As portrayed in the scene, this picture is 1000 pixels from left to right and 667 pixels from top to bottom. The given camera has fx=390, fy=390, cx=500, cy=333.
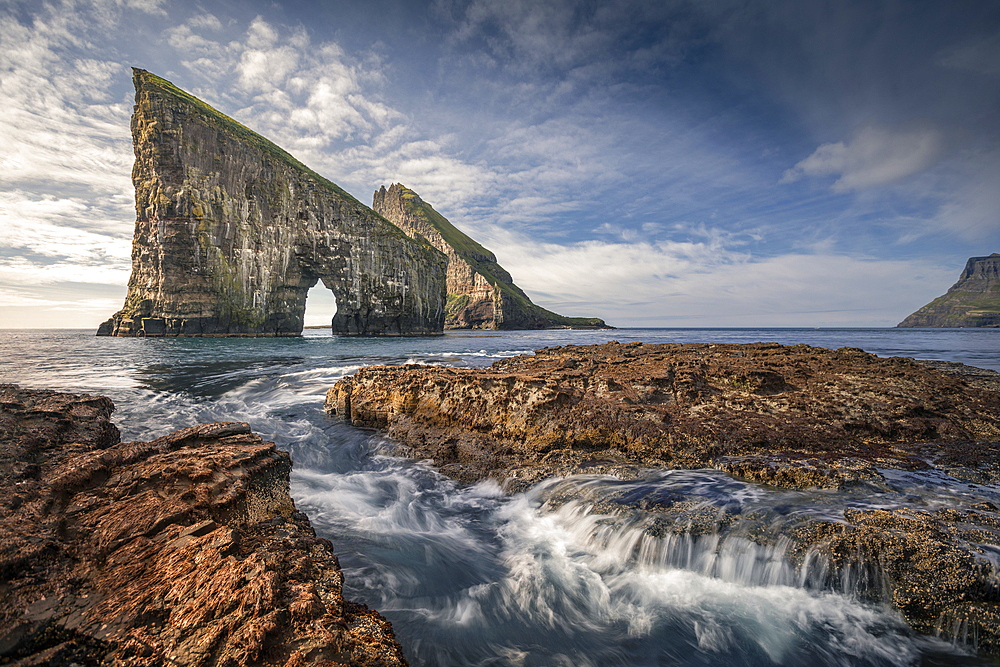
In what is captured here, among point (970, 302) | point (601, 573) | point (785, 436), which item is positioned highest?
point (970, 302)

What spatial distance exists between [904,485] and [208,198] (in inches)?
2204

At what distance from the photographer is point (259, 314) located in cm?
4662

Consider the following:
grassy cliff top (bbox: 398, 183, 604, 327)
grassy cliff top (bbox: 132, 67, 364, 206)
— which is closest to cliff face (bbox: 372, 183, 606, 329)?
grassy cliff top (bbox: 398, 183, 604, 327)

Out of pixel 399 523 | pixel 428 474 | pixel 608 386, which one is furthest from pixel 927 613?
pixel 428 474

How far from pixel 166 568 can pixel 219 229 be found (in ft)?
172

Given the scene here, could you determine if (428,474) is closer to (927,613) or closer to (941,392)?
(927,613)

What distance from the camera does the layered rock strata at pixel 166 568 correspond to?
65.1 inches

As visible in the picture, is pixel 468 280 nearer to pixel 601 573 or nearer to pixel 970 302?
pixel 601 573

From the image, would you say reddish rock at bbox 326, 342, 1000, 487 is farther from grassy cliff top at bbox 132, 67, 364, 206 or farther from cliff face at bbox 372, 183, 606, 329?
cliff face at bbox 372, 183, 606, 329

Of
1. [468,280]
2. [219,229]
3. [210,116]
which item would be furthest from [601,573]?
[468,280]

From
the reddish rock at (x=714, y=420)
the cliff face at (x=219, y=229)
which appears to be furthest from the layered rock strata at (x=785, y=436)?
the cliff face at (x=219, y=229)

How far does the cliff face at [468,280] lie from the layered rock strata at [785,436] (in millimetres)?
89266

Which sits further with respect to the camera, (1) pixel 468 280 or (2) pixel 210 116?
(1) pixel 468 280

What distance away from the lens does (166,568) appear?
2076 millimetres
